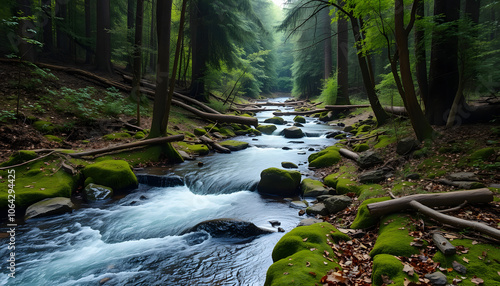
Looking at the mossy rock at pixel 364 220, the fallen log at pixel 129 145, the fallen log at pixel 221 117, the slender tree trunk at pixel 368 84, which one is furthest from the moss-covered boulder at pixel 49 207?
the fallen log at pixel 221 117

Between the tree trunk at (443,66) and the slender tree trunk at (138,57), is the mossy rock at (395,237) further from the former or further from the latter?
the slender tree trunk at (138,57)

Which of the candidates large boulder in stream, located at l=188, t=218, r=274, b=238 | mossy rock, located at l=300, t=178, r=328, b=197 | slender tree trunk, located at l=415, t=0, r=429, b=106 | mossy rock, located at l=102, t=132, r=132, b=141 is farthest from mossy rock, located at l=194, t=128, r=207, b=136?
slender tree trunk, located at l=415, t=0, r=429, b=106

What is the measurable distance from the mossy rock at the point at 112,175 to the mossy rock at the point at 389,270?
7.02 m

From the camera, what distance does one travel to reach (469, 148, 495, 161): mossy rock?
558 centimetres

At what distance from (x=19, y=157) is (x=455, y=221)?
9.67 metres

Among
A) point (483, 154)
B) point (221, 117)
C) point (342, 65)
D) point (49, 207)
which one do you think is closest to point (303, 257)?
point (483, 154)

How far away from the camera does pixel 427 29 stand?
24.6ft

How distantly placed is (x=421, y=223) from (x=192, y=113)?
14360 mm

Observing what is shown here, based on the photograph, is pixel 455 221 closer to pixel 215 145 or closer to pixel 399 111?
pixel 399 111

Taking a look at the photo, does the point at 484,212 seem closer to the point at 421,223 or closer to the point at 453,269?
the point at 421,223

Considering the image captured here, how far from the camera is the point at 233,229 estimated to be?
18.5 feet

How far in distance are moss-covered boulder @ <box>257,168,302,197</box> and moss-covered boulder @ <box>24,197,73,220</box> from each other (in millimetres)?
5144

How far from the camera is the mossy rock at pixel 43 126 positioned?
29.9 ft

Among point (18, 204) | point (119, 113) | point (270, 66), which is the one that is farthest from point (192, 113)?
point (270, 66)
